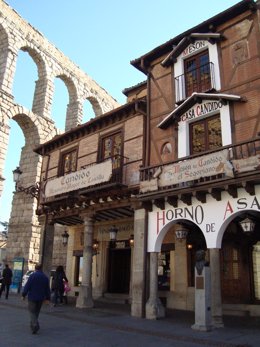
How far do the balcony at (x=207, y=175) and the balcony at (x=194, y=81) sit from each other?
2.99 meters

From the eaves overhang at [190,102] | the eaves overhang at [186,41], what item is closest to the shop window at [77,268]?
the eaves overhang at [190,102]

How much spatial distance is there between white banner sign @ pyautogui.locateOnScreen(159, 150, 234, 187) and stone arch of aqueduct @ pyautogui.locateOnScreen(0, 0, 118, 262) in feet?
46.5

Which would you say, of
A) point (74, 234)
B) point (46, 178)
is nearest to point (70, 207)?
point (46, 178)

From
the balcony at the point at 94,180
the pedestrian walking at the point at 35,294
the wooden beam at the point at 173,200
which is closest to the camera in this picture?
the pedestrian walking at the point at 35,294

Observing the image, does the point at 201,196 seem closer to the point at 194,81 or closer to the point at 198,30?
the point at 194,81

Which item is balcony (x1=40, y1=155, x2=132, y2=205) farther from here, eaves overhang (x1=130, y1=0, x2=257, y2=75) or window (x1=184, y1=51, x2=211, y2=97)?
eaves overhang (x1=130, y1=0, x2=257, y2=75)

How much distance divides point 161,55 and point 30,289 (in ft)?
35.2

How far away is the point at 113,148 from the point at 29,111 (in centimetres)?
1286

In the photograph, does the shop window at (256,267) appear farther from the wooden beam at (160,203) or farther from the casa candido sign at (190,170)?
the casa candido sign at (190,170)

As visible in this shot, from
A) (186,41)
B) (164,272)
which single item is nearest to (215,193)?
(164,272)

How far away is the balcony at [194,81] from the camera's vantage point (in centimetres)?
1268

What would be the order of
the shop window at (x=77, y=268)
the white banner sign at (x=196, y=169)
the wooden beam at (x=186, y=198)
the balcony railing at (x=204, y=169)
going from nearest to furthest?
the balcony railing at (x=204, y=169) < the white banner sign at (x=196, y=169) < the wooden beam at (x=186, y=198) < the shop window at (x=77, y=268)

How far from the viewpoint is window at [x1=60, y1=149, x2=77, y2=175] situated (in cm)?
1723

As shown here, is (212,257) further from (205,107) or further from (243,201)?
(205,107)
